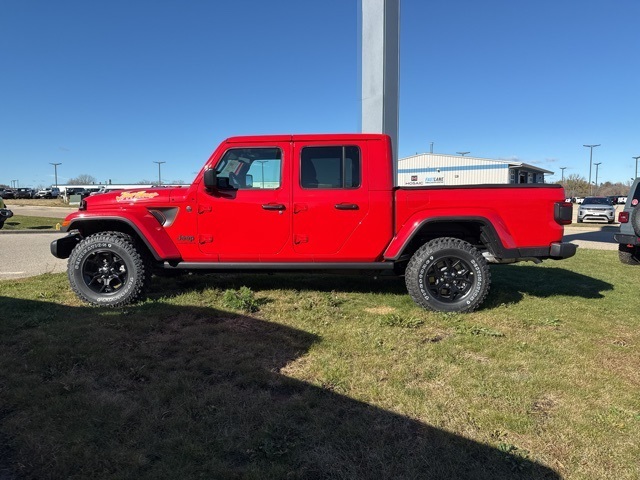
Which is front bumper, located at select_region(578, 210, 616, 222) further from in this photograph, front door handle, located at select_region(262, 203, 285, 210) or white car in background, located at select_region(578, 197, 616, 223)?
front door handle, located at select_region(262, 203, 285, 210)

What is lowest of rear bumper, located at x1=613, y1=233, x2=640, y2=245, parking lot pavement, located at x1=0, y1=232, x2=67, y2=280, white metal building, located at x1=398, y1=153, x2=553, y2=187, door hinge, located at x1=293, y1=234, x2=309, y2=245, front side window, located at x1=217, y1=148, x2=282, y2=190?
parking lot pavement, located at x1=0, y1=232, x2=67, y2=280

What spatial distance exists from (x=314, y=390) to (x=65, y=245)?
4.10m

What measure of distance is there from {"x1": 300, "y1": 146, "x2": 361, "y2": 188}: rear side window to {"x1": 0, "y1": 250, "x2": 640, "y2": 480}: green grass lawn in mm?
1420

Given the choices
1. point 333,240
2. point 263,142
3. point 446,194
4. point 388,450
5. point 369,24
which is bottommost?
point 388,450

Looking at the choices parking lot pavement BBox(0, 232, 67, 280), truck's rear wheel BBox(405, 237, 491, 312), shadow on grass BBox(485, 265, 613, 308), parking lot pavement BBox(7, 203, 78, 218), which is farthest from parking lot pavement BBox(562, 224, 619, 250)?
parking lot pavement BBox(7, 203, 78, 218)

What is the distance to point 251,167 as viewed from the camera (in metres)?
5.13

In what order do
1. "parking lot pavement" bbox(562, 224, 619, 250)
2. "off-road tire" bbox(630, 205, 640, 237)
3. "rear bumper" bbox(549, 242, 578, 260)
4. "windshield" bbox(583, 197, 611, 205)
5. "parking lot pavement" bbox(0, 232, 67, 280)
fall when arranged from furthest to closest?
"windshield" bbox(583, 197, 611, 205), "parking lot pavement" bbox(562, 224, 619, 250), "off-road tire" bbox(630, 205, 640, 237), "parking lot pavement" bbox(0, 232, 67, 280), "rear bumper" bbox(549, 242, 578, 260)

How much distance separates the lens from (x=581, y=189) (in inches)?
3888

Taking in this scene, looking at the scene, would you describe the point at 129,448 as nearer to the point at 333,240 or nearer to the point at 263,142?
the point at 333,240

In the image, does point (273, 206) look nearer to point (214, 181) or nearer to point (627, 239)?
point (214, 181)

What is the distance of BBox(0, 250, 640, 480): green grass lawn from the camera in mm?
2281

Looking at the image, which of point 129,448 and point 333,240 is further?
point 333,240

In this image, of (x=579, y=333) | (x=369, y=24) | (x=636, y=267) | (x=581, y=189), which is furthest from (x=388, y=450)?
(x=581, y=189)

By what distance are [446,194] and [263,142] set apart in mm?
2211
